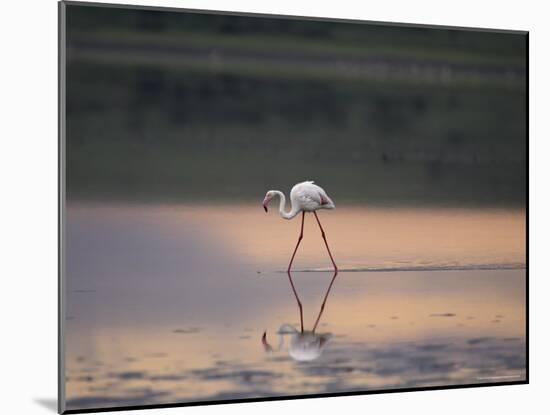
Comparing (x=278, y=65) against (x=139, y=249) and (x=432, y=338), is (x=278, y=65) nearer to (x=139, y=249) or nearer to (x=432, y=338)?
(x=139, y=249)

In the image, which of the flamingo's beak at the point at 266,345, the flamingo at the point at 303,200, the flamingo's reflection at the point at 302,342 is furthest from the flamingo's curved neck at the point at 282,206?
the flamingo's beak at the point at 266,345

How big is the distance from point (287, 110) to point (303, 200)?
553 millimetres

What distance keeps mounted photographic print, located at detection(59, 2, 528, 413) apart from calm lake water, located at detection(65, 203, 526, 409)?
1cm

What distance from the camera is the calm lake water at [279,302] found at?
6.76 m

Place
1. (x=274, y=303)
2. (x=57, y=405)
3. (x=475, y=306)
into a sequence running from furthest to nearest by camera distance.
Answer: (x=475, y=306) < (x=274, y=303) < (x=57, y=405)

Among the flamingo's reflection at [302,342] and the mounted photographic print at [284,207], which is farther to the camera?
the flamingo's reflection at [302,342]

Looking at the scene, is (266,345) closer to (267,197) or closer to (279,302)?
(279,302)

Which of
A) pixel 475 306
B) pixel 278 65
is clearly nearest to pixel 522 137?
pixel 475 306

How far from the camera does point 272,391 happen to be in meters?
6.98

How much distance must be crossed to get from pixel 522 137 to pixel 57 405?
3251mm

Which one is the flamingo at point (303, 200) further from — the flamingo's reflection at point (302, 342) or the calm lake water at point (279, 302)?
the flamingo's reflection at point (302, 342)

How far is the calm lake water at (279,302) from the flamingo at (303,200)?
6 cm

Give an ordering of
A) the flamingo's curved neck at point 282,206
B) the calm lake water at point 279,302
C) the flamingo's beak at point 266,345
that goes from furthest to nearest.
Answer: the flamingo's curved neck at point 282,206 < the flamingo's beak at point 266,345 < the calm lake water at point 279,302

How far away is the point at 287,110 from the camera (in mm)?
7266
